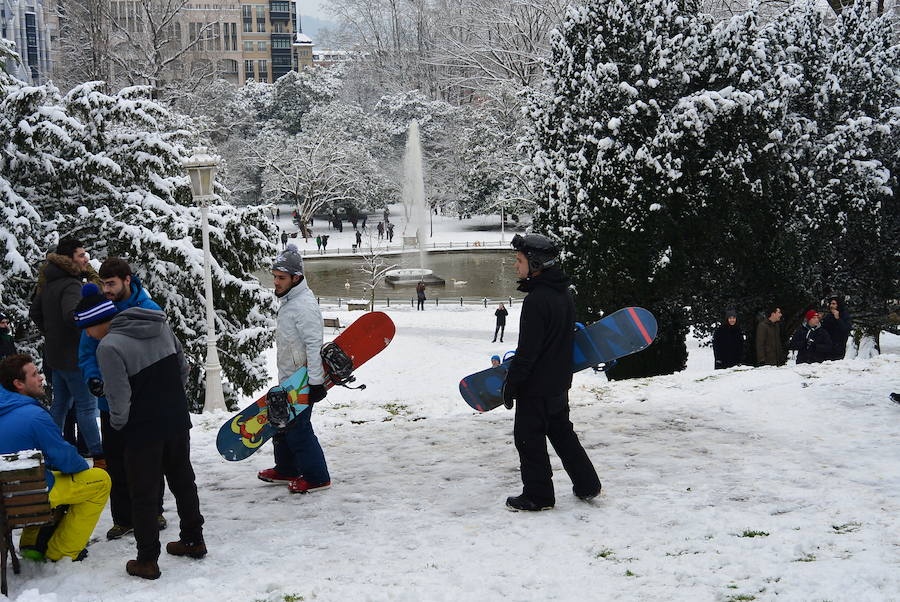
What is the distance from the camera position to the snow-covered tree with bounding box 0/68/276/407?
12.3m

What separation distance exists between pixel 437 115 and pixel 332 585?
59.9 m

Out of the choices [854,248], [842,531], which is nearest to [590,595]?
[842,531]

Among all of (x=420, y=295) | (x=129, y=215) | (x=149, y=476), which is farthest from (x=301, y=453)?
(x=420, y=295)

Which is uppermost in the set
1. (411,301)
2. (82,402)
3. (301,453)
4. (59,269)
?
(59,269)

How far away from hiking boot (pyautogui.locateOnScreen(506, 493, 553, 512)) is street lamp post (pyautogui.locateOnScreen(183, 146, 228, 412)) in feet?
22.1

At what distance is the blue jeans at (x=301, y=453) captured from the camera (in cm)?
595

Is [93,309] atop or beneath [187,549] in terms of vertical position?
atop

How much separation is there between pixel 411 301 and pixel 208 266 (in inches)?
825

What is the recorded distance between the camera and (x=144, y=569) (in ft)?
15.0

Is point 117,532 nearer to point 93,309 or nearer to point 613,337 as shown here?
point 93,309

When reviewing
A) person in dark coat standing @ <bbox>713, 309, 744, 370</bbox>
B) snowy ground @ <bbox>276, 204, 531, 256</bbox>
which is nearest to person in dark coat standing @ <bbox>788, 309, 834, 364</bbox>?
person in dark coat standing @ <bbox>713, 309, 744, 370</bbox>

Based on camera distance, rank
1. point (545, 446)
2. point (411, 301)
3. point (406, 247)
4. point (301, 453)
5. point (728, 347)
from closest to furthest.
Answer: point (545, 446)
point (301, 453)
point (728, 347)
point (411, 301)
point (406, 247)

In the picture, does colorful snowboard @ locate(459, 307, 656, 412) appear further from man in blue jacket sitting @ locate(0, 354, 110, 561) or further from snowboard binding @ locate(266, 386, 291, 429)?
man in blue jacket sitting @ locate(0, 354, 110, 561)

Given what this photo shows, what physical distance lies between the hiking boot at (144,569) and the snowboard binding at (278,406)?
1.27 m
